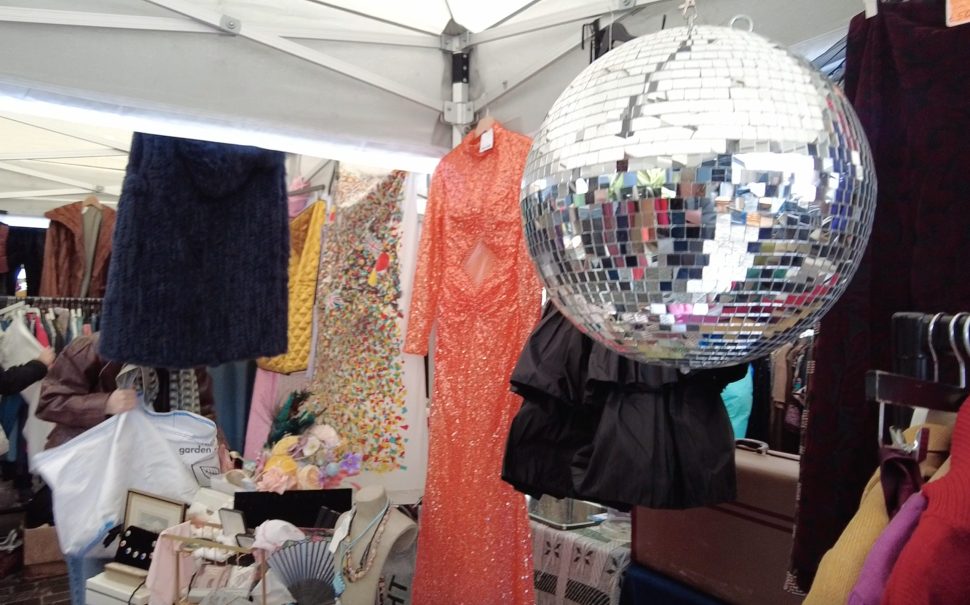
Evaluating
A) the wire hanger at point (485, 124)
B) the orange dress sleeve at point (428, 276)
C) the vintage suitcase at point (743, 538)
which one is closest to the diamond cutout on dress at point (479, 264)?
the orange dress sleeve at point (428, 276)

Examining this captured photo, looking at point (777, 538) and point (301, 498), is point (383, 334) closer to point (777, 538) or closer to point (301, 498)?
point (301, 498)

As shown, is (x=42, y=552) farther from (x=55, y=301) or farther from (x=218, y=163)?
(x=218, y=163)

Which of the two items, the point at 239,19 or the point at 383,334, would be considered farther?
the point at 383,334

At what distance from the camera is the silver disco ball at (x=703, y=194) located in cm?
40

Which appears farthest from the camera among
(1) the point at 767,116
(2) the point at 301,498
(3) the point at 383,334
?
(3) the point at 383,334

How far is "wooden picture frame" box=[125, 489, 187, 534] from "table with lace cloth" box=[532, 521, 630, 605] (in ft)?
3.49

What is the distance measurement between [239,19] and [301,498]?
1202 mm

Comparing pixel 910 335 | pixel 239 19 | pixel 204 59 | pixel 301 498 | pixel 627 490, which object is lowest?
pixel 301 498

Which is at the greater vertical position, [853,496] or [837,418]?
[837,418]

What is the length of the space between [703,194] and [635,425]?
79cm

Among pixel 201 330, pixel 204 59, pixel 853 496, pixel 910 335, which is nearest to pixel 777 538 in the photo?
pixel 853 496

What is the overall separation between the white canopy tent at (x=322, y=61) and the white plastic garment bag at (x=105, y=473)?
0.85m

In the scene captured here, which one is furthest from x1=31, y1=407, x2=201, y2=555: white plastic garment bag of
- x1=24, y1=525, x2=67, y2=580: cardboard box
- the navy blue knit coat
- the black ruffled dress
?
x1=24, y1=525, x2=67, y2=580: cardboard box

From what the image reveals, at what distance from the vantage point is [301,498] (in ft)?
5.39
